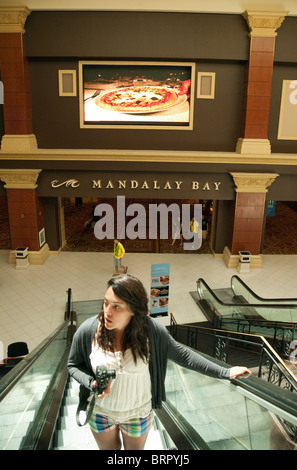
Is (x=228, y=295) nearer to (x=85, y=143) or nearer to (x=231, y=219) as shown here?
(x=231, y=219)

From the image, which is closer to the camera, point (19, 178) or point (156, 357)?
point (156, 357)

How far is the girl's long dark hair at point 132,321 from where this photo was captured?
2211mm

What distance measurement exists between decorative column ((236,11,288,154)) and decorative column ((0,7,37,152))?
6.52m

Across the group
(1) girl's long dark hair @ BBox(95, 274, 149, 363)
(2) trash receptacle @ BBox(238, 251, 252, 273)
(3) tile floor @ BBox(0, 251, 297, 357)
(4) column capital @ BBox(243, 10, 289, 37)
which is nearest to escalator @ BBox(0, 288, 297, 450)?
(1) girl's long dark hair @ BBox(95, 274, 149, 363)

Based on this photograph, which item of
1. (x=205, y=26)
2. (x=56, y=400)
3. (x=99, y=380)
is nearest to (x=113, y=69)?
(x=205, y=26)

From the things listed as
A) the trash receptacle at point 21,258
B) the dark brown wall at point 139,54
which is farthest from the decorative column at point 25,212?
the dark brown wall at point 139,54

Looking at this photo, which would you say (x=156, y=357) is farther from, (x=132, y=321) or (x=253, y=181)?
(x=253, y=181)

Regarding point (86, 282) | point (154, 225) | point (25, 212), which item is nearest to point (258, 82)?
point (154, 225)

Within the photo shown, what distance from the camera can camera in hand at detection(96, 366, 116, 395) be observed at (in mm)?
2193

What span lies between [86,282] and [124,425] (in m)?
9.40

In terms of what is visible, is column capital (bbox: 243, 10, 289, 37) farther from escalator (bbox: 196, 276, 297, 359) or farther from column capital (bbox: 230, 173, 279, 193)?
escalator (bbox: 196, 276, 297, 359)

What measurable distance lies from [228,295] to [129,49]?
7.68m

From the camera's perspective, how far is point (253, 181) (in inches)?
482

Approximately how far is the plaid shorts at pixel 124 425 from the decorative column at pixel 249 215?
10.6 metres
